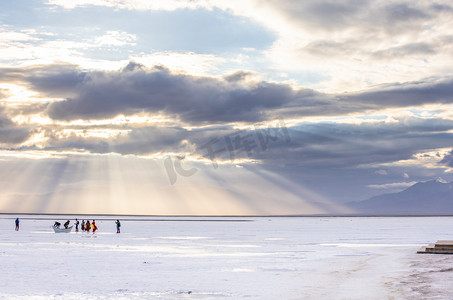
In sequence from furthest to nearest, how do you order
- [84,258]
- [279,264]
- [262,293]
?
[84,258] → [279,264] → [262,293]

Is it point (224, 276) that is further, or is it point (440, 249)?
point (440, 249)

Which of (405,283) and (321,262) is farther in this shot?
(321,262)

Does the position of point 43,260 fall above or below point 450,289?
above

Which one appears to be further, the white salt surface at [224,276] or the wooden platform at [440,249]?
the wooden platform at [440,249]

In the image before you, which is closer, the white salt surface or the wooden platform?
the white salt surface

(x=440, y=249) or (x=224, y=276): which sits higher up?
(x=440, y=249)

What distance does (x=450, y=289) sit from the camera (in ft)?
57.9

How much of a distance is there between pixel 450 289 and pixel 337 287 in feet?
12.4

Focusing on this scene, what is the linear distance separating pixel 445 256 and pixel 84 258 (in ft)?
70.9

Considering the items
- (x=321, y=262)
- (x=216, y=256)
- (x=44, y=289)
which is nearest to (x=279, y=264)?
(x=321, y=262)

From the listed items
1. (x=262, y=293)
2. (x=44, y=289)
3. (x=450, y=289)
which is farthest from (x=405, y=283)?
(x=44, y=289)

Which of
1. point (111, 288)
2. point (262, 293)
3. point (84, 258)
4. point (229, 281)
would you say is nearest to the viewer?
point (262, 293)

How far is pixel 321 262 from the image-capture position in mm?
28469

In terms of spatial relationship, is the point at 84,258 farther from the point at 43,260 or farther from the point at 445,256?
the point at 445,256
